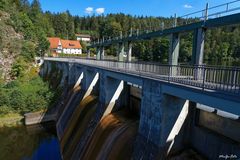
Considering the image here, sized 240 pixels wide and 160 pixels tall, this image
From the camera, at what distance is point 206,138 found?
9.74 metres

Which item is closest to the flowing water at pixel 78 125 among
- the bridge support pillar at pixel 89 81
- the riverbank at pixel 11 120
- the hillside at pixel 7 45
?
the bridge support pillar at pixel 89 81

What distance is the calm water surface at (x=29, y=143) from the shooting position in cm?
2119

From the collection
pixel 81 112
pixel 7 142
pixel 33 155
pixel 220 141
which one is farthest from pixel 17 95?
pixel 220 141

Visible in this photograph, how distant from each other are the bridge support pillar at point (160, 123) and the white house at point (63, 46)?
262ft

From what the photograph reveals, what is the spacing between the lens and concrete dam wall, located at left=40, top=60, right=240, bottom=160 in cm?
964

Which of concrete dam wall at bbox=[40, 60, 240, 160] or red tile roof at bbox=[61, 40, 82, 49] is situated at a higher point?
red tile roof at bbox=[61, 40, 82, 49]

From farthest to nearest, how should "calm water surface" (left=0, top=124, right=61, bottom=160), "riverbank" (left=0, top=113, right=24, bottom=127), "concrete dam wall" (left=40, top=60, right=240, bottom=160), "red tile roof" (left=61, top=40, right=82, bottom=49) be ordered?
"red tile roof" (left=61, top=40, right=82, bottom=49) → "riverbank" (left=0, top=113, right=24, bottom=127) → "calm water surface" (left=0, top=124, right=61, bottom=160) → "concrete dam wall" (left=40, top=60, right=240, bottom=160)

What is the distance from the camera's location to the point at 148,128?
10.6 meters

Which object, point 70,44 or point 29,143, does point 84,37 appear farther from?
point 29,143

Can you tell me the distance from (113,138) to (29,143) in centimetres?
1538

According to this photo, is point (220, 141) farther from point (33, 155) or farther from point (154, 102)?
point (33, 155)

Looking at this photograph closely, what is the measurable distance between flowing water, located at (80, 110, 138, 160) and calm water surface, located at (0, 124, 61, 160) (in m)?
7.27

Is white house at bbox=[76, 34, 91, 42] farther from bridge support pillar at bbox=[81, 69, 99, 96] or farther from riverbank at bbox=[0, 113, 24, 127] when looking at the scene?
bridge support pillar at bbox=[81, 69, 99, 96]

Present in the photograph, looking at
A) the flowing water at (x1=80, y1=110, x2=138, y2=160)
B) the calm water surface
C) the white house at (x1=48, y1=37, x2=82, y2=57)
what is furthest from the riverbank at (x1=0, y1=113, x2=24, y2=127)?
the white house at (x1=48, y1=37, x2=82, y2=57)
